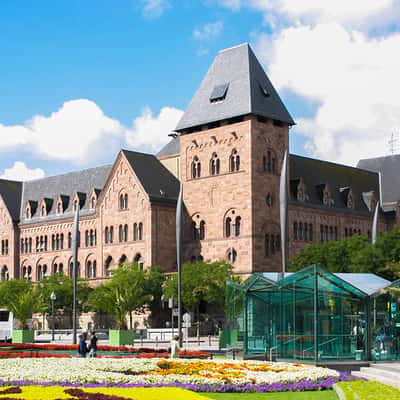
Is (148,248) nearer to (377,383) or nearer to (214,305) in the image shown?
(214,305)

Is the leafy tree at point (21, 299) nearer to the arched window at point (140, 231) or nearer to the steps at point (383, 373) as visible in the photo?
the arched window at point (140, 231)

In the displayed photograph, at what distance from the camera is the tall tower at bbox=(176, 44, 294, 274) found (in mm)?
82250

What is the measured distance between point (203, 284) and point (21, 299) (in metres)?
18.6

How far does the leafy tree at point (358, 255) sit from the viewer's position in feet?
224

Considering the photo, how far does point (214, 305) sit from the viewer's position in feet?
267

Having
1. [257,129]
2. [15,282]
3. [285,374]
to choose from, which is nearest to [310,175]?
[257,129]

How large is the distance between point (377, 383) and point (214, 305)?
55000 mm

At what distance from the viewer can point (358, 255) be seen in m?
69.4

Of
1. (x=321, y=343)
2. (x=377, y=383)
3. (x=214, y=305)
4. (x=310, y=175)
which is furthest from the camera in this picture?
(x=310, y=175)

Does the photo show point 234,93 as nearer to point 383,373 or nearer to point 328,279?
point 328,279

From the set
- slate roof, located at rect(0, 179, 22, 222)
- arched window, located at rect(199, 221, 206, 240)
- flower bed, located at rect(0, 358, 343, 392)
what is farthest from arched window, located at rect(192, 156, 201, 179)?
flower bed, located at rect(0, 358, 343, 392)

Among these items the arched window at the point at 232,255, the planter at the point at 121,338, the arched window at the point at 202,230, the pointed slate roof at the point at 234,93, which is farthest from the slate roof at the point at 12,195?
the planter at the point at 121,338

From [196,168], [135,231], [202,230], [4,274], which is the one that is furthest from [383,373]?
[4,274]

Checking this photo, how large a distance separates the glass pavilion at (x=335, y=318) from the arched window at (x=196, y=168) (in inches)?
1940
